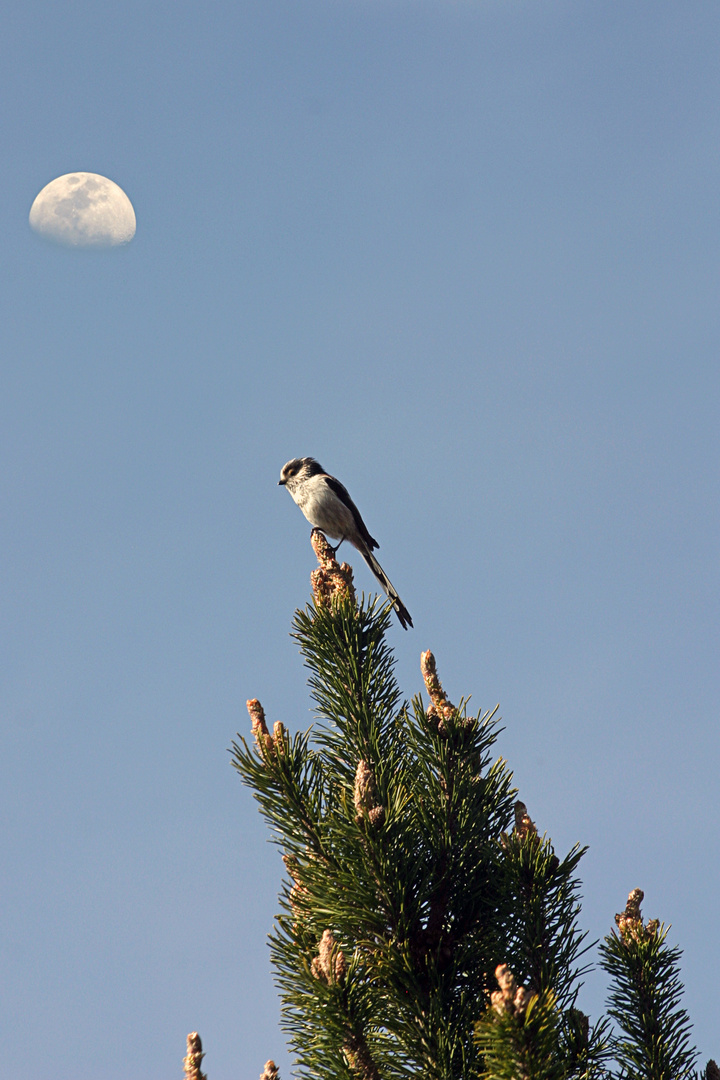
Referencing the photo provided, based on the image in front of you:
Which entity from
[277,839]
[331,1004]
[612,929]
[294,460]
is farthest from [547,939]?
[294,460]

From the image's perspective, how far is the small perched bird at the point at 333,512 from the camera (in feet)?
34.2

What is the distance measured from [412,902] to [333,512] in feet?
23.7

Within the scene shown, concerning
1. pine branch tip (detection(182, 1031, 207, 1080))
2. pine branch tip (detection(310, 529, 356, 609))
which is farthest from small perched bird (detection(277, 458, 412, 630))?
pine branch tip (detection(182, 1031, 207, 1080))

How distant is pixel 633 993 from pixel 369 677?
1.62 m

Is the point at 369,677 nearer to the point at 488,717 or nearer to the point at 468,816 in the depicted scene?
the point at 488,717

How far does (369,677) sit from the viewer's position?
4.19 metres

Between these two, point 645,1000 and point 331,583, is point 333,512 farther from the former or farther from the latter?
point 645,1000

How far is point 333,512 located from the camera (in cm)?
1041

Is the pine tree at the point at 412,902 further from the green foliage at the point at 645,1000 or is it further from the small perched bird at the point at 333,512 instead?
the small perched bird at the point at 333,512

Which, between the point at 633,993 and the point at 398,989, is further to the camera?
the point at 633,993

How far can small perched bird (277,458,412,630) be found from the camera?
10.4 meters

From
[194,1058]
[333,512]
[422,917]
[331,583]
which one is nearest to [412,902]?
[422,917]

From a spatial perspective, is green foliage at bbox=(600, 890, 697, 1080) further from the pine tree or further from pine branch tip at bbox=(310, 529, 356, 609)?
pine branch tip at bbox=(310, 529, 356, 609)

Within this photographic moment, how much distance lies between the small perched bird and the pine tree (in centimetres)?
604
